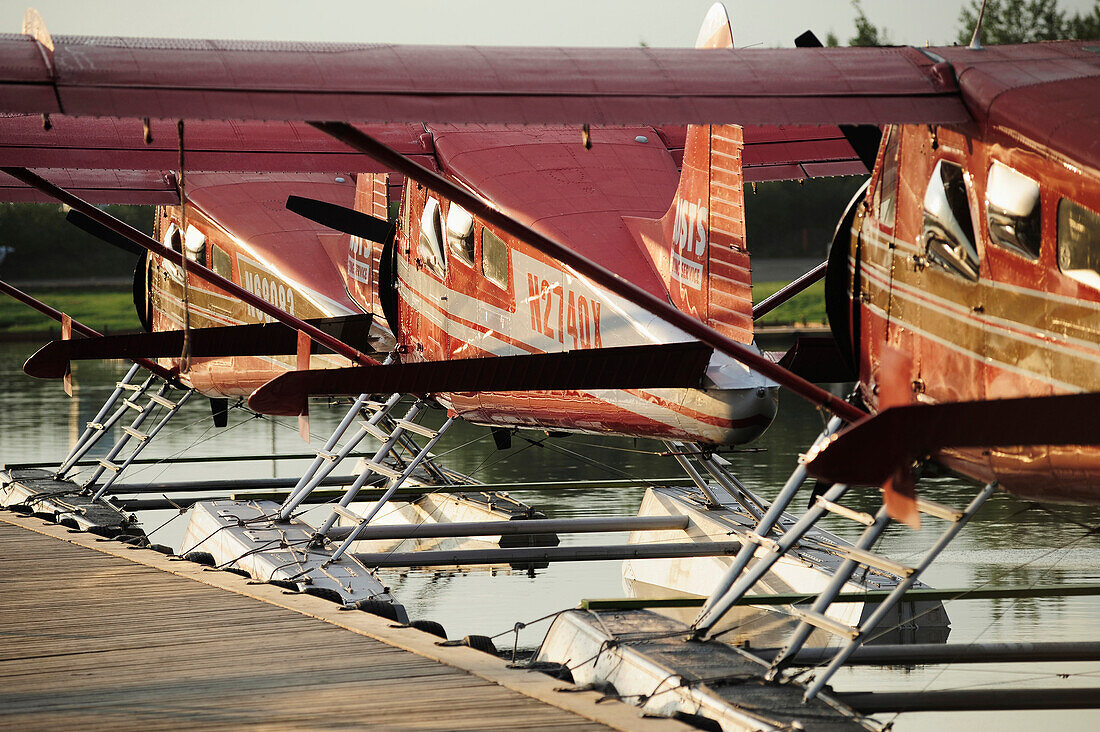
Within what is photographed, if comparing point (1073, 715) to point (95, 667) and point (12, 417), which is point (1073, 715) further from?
point (12, 417)

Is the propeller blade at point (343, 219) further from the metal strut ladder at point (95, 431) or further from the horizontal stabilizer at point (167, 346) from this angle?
the metal strut ladder at point (95, 431)

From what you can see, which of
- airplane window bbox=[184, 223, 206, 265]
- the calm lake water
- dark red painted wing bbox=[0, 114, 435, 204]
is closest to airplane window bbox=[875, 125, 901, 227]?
the calm lake water

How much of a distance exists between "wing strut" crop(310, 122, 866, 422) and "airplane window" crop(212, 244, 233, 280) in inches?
326

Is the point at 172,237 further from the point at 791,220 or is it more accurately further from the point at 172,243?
the point at 791,220

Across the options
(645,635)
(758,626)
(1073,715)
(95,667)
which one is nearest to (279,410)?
(95,667)

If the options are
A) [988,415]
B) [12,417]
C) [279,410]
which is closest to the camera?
[988,415]

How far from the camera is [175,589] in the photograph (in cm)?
724

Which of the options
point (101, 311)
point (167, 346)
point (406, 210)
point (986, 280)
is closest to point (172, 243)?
point (167, 346)

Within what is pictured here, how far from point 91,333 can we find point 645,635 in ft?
27.7

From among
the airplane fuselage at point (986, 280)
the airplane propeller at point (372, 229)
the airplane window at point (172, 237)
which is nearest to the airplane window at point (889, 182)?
the airplane fuselage at point (986, 280)

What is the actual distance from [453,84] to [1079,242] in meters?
2.03

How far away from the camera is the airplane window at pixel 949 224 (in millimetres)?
4422

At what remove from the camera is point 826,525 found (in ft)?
43.2

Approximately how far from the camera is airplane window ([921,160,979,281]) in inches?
174
